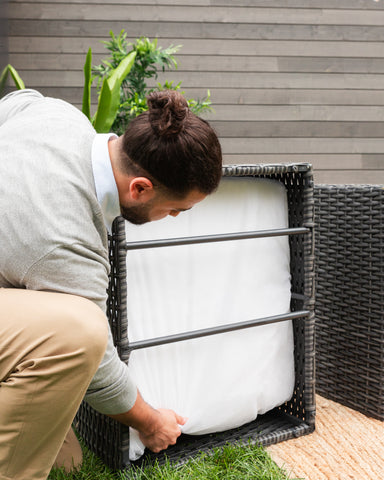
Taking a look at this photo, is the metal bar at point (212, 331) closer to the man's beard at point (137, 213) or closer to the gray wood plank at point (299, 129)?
the man's beard at point (137, 213)

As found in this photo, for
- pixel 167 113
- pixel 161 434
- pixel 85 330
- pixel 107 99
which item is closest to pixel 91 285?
pixel 85 330

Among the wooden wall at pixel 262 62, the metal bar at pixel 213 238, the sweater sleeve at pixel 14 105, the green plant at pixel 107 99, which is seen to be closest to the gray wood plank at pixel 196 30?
the wooden wall at pixel 262 62

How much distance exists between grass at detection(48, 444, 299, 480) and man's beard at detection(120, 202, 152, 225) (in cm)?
57

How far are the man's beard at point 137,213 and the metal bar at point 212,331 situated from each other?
0.95 feet

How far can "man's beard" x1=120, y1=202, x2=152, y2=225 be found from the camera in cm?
101

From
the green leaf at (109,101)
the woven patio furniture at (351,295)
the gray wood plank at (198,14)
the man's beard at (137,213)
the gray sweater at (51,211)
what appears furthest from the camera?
the gray wood plank at (198,14)

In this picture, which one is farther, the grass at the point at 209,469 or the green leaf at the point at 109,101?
the green leaf at the point at 109,101

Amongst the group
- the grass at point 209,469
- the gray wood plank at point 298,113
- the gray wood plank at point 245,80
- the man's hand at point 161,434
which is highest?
the gray wood plank at point 245,80

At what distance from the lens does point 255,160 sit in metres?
2.75

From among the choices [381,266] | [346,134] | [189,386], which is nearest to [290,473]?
[189,386]

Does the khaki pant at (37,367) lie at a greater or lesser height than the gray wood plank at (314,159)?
lesser

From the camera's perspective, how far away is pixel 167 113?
89 cm

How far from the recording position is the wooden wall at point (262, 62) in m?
2.56

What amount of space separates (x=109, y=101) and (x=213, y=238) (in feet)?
3.12
